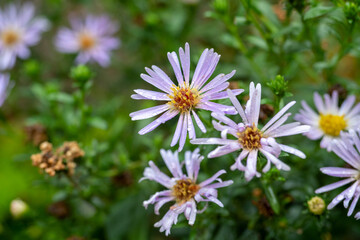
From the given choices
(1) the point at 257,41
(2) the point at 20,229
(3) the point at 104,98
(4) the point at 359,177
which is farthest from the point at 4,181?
(4) the point at 359,177

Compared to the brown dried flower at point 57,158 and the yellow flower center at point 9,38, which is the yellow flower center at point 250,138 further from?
the yellow flower center at point 9,38

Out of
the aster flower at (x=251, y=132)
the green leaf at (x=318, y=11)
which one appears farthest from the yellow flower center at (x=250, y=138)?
Answer: the green leaf at (x=318, y=11)

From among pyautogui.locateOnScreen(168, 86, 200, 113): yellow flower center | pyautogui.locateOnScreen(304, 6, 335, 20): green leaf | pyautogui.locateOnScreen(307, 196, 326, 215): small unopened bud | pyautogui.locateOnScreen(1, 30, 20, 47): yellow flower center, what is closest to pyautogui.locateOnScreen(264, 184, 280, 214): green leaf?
pyautogui.locateOnScreen(307, 196, 326, 215): small unopened bud

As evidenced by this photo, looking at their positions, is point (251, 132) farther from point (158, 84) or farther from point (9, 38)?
point (9, 38)

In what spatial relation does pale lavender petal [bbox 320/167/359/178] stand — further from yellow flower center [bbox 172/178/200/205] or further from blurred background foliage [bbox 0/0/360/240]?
yellow flower center [bbox 172/178/200/205]

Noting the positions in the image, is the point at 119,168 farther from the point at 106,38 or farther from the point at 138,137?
the point at 106,38

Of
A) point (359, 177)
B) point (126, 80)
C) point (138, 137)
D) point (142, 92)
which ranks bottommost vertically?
point (359, 177)
